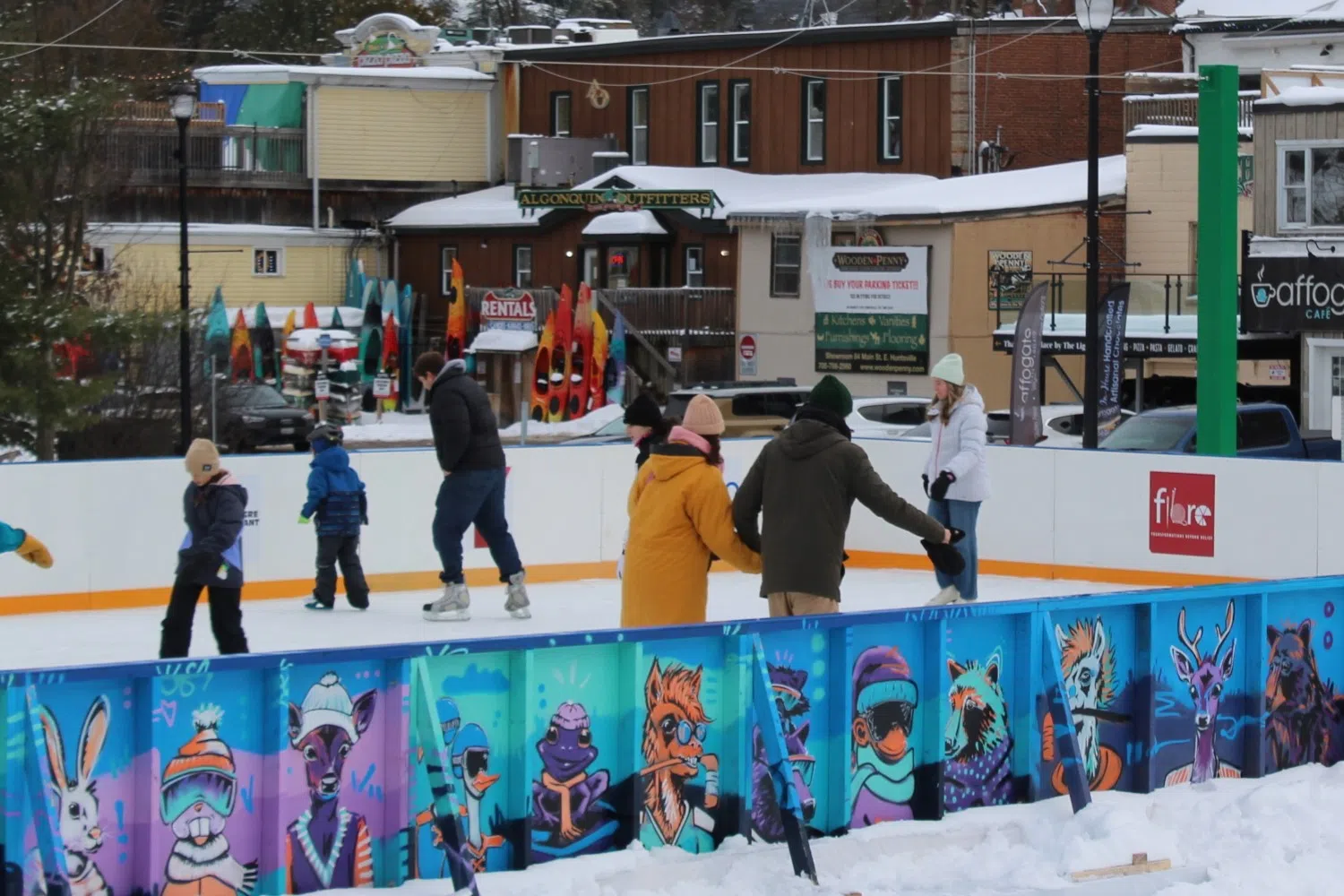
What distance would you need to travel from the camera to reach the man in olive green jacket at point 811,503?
786 centimetres

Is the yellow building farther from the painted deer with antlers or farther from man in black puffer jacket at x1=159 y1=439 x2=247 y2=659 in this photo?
the painted deer with antlers

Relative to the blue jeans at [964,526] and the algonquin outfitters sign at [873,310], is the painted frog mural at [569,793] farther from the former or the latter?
the algonquin outfitters sign at [873,310]

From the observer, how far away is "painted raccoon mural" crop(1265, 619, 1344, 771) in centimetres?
853

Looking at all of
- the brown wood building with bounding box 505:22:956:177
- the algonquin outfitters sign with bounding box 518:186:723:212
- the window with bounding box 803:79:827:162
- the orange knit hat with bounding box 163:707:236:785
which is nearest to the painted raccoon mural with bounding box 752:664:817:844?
the orange knit hat with bounding box 163:707:236:785

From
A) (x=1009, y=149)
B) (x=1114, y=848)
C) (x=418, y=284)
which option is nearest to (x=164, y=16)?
(x=418, y=284)

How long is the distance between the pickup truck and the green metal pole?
1585mm

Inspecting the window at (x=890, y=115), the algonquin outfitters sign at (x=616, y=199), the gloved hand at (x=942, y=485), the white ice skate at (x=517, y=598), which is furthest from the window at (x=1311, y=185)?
the white ice skate at (x=517, y=598)

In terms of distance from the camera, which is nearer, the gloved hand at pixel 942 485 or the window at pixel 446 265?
the gloved hand at pixel 942 485

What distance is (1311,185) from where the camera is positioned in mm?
27625

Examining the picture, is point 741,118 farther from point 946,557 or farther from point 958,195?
point 946,557

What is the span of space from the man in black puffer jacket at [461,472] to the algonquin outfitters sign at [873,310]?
21079 mm

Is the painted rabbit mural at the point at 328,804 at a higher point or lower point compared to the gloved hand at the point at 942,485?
lower

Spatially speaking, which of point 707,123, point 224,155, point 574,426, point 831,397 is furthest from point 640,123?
point 831,397

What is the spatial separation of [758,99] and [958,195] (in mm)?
7749
